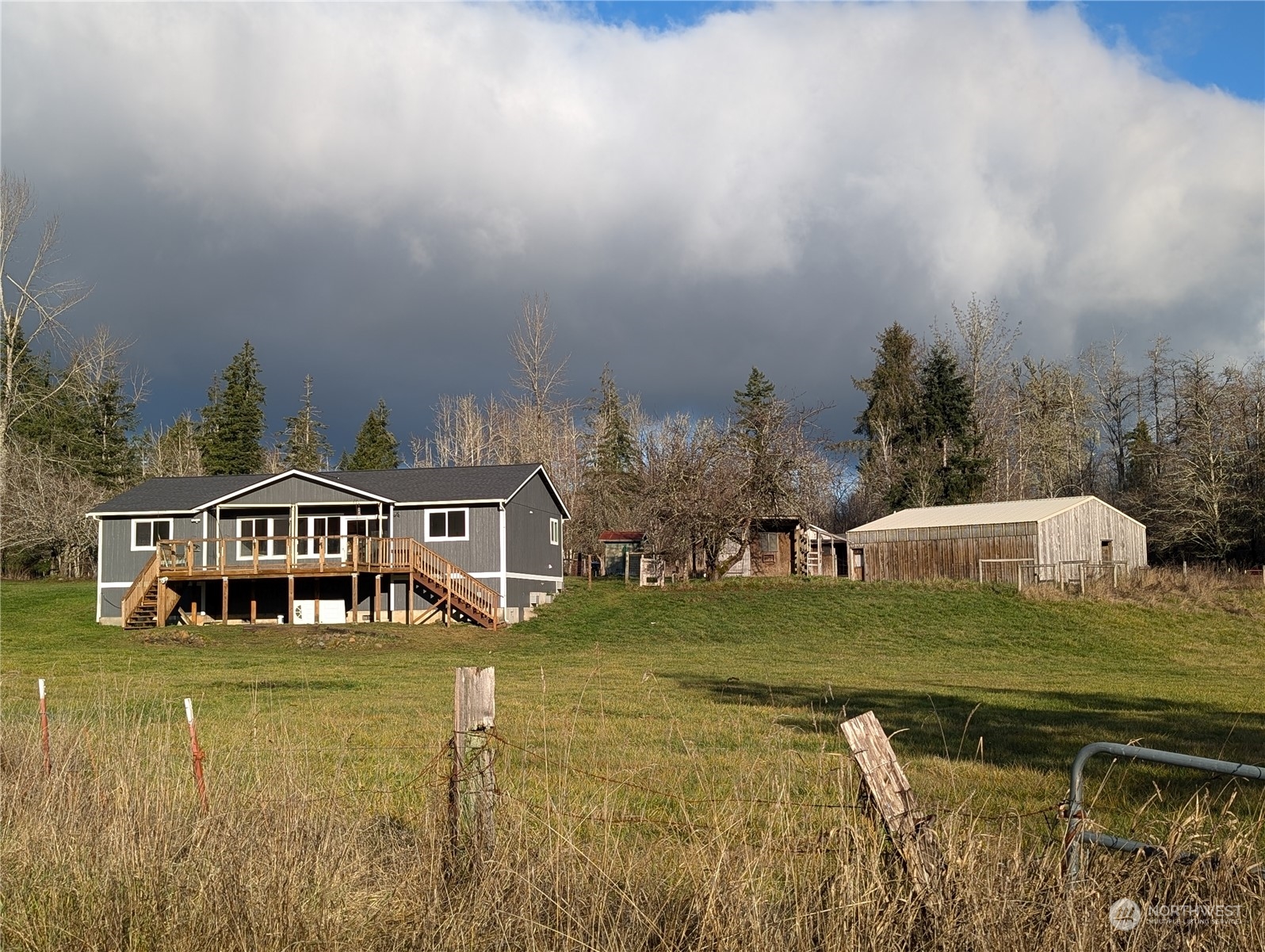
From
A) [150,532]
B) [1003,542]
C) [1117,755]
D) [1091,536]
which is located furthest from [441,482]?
[1117,755]

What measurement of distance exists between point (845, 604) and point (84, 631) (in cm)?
2551

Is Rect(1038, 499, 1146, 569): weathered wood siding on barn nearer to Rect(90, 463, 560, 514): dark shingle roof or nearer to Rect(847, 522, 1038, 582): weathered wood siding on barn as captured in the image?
Rect(847, 522, 1038, 582): weathered wood siding on barn

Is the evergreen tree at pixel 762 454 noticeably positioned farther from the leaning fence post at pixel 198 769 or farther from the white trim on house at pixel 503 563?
the leaning fence post at pixel 198 769

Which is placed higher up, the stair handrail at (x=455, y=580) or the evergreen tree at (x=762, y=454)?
the evergreen tree at (x=762, y=454)

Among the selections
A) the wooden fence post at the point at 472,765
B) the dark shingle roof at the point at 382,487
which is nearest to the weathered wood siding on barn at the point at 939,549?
the dark shingle roof at the point at 382,487

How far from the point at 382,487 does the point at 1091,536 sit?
30.9 m

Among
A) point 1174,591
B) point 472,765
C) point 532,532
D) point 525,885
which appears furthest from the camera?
point 532,532

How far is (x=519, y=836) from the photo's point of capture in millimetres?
5613

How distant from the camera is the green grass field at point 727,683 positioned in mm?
10141

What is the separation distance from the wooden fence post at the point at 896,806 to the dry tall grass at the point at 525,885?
89mm

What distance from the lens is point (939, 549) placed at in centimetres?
4788

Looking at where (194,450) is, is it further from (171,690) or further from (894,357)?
(171,690)

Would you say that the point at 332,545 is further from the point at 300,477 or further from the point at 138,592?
the point at 138,592

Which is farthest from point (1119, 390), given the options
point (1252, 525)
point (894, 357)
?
point (1252, 525)
